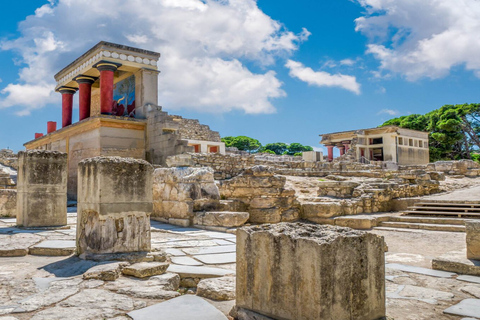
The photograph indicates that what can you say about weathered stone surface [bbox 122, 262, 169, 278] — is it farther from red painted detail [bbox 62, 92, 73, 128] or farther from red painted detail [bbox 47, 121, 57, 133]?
red painted detail [bbox 47, 121, 57, 133]

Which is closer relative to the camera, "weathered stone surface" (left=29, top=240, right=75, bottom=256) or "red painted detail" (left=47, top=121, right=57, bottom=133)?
"weathered stone surface" (left=29, top=240, right=75, bottom=256)

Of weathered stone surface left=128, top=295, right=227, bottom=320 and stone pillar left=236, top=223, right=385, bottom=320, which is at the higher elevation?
stone pillar left=236, top=223, right=385, bottom=320

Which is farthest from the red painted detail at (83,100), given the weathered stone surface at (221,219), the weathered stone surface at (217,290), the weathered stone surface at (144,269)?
the weathered stone surface at (217,290)

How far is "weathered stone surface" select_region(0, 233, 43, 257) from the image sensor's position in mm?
4492

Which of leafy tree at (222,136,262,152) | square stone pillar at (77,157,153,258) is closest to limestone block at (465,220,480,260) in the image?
square stone pillar at (77,157,153,258)

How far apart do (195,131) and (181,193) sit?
21568 mm

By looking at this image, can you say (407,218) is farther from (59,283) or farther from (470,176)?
(470,176)

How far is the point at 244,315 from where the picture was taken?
2576 mm

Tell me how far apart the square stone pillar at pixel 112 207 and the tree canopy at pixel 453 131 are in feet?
131

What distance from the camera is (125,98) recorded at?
1609cm

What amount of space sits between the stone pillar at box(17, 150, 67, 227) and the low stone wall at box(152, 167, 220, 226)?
1.93 metres

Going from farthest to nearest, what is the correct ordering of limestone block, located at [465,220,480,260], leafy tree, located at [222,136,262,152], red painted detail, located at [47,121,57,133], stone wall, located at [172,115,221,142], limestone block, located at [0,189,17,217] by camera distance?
leafy tree, located at [222,136,262,152]
stone wall, located at [172,115,221,142]
red painted detail, located at [47,121,57,133]
limestone block, located at [0,189,17,217]
limestone block, located at [465,220,480,260]

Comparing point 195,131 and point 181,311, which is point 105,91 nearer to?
point 181,311

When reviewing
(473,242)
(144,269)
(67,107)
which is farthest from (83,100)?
(473,242)
